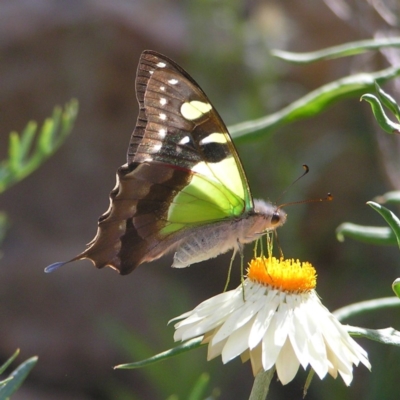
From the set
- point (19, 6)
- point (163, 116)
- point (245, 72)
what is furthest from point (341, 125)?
point (163, 116)

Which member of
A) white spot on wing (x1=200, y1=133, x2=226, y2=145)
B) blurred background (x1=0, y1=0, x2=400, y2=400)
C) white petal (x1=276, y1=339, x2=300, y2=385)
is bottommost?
blurred background (x1=0, y1=0, x2=400, y2=400)

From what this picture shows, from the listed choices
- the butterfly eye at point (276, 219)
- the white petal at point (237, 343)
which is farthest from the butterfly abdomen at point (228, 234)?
the white petal at point (237, 343)

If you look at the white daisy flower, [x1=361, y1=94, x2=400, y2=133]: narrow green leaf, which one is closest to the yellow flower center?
the white daisy flower

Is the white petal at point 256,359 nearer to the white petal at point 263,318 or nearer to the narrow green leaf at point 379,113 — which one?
the white petal at point 263,318

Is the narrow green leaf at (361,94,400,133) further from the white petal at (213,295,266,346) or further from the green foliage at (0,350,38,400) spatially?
the green foliage at (0,350,38,400)

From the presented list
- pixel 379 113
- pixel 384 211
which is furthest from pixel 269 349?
pixel 379 113

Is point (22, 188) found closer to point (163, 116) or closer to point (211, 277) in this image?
point (211, 277)
